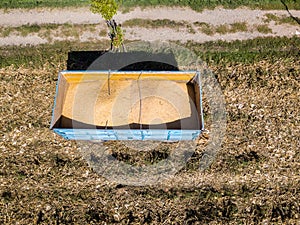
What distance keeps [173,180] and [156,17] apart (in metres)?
7.58

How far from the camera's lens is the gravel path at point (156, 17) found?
13.7 metres

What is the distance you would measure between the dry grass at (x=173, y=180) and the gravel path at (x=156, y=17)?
307 cm

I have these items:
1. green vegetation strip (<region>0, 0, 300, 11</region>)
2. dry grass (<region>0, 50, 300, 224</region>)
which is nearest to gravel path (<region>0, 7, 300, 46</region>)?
green vegetation strip (<region>0, 0, 300, 11</region>)

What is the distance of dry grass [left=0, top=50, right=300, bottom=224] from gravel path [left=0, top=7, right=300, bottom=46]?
307cm

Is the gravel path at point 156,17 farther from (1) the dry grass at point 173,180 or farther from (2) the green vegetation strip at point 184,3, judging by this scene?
(1) the dry grass at point 173,180

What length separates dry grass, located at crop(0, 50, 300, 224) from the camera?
33.8ft

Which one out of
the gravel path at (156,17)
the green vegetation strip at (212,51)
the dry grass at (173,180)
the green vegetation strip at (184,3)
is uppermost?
the green vegetation strip at (184,3)

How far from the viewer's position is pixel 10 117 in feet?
38.7

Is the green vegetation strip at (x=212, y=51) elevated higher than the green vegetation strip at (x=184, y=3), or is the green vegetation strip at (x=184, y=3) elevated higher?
the green vegetation strip at (x=184, y=3)

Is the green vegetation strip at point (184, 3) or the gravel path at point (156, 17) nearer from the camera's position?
the gravel path at point (156, 17)

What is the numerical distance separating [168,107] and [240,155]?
3.24 m

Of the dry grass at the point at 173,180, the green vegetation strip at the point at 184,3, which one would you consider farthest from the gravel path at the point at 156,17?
the dry grass at the point at 173,180

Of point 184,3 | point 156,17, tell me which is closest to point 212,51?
point 184,3

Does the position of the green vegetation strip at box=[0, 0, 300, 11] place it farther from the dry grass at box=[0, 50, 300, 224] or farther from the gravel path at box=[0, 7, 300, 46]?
the dry grass at box=[0, 50, 300, 224]
